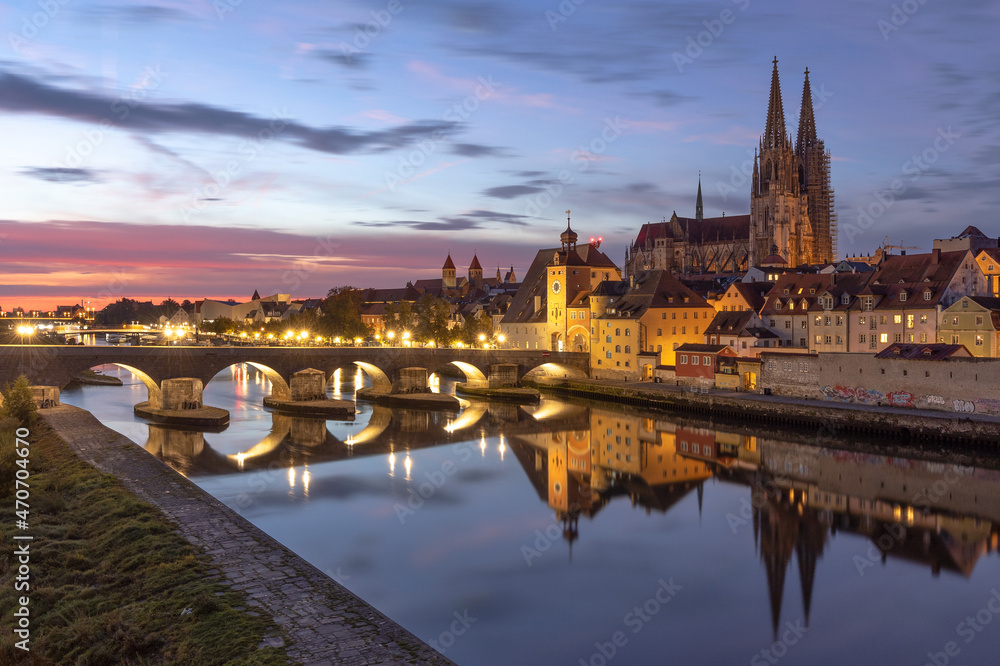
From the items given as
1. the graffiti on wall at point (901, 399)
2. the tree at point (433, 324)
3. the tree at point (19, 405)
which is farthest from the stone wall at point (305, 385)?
the graffiti on wall at point (901, 399)

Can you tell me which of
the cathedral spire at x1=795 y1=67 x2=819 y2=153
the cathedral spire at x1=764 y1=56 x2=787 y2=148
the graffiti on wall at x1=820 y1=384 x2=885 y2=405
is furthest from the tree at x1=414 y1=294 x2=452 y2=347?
the cathedral spire at x1=795 y1=67 x2=819 y2=153

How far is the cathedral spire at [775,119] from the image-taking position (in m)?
120

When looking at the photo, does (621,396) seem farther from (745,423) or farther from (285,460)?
(285,460)

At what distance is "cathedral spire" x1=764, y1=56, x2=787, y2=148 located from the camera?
11962 cm

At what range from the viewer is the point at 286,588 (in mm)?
15617

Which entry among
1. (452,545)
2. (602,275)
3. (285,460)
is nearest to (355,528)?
(452,545)

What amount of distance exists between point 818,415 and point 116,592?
119 feet

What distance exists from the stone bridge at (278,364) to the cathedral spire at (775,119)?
70328mm

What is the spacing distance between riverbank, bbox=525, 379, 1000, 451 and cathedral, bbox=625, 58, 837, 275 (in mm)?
65025

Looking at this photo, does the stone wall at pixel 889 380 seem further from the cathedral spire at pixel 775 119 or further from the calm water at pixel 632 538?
the cathedral spire at pixel 775 119

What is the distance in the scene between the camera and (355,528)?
80.9 feet

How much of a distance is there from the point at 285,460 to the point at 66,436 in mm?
8740

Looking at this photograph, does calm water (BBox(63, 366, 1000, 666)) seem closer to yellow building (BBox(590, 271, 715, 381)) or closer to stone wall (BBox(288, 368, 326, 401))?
stone wall (BBox(288, 368, 326, 401))

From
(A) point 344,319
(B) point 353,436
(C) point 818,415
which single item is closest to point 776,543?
(C) point 818,415
